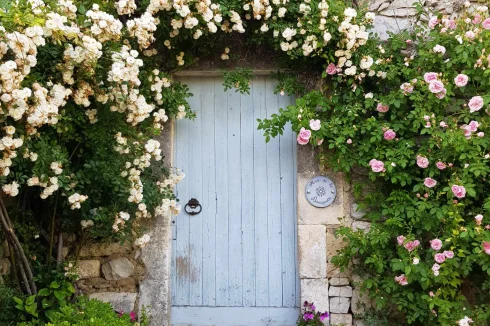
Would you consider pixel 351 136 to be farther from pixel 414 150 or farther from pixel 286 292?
pixel 286 292

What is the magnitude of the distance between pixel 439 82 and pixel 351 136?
73 cm

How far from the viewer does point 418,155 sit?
421 cm

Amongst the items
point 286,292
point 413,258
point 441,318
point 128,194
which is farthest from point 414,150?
point 128,194

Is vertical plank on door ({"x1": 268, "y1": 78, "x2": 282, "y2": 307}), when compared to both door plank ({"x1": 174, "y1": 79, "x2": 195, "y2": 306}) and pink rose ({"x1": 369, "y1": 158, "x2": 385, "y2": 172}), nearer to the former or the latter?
door plank ({"x1": 174, "y1": 79, "x2": 195, "y2": 306})

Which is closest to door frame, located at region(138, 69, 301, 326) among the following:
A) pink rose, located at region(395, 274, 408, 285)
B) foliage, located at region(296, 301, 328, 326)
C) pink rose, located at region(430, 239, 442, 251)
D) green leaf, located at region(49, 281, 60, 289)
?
foliage, located at region(296, 301, 328, 326)

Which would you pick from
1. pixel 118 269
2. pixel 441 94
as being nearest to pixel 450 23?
pixel 441 94

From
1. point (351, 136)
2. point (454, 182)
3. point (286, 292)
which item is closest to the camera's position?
point (454, 182)

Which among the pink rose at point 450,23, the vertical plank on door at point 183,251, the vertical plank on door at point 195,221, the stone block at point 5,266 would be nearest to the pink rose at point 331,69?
the pink rose at point 450,23

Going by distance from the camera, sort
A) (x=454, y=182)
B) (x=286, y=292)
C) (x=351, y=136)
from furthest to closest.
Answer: (x=286, y=292)
(x=351, y=136)
(x=454, y=182)

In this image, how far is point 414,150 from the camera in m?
4.38

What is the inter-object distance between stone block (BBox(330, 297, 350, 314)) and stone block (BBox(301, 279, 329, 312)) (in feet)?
0.17

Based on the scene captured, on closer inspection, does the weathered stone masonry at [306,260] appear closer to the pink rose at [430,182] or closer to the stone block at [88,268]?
the stone block at [88,268]

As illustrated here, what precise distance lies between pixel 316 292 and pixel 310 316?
0.67 ft

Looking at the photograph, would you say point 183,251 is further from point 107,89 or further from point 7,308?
point 107,89
